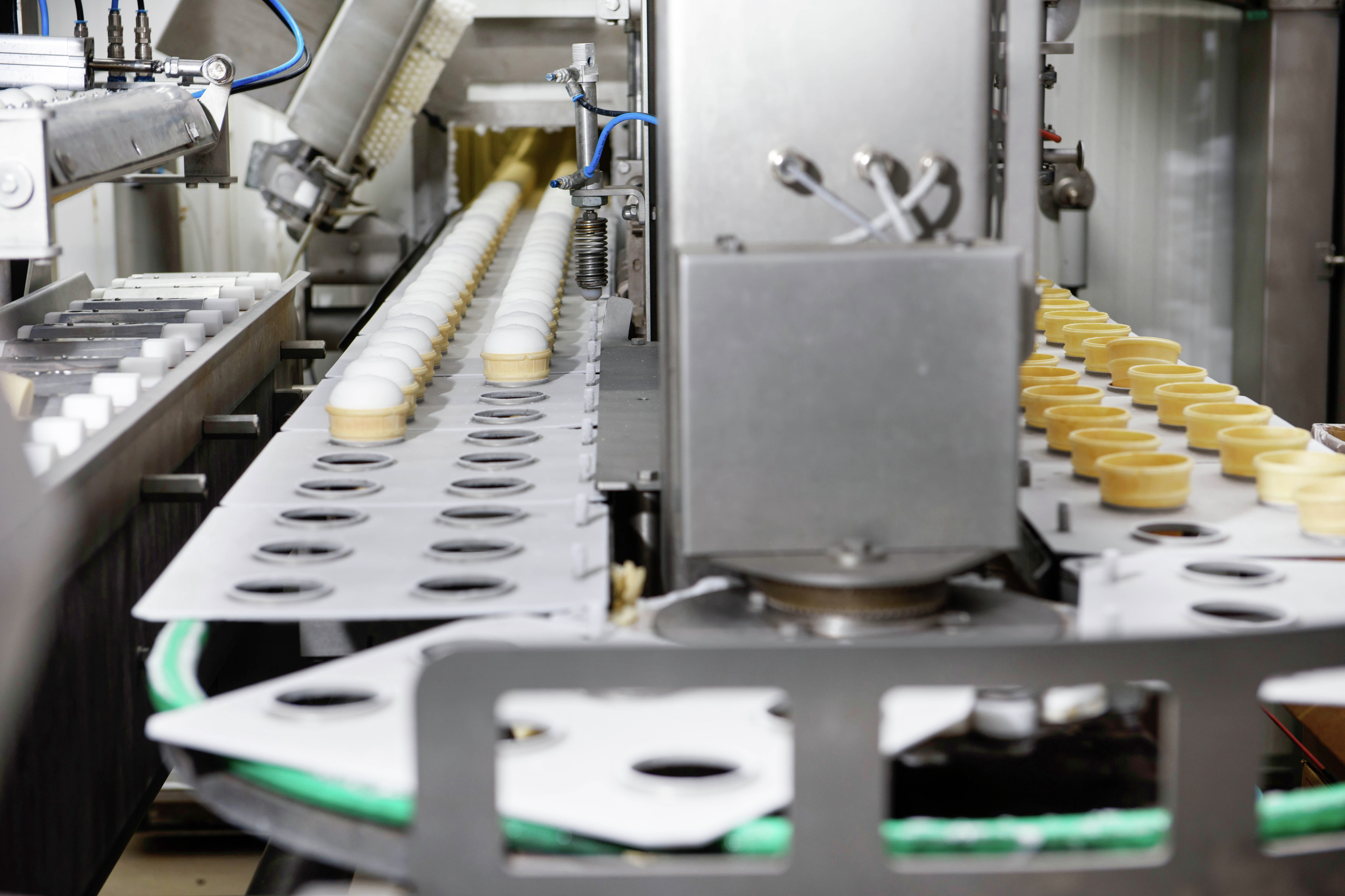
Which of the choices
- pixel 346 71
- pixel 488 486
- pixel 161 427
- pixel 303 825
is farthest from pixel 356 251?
pixel 303 825

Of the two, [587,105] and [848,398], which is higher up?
[587,105]

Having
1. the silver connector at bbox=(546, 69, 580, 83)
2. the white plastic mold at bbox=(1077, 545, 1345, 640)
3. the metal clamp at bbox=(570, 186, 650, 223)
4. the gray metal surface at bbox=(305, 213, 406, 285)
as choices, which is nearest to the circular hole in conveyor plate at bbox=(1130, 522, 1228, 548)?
the white plastic mold at bbox=(1077, 545, 1345, 640)

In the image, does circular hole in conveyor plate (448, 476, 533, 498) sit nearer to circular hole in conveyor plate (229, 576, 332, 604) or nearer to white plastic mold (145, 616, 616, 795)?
circular hole in conveyor plate (229, 576, 332, 604)

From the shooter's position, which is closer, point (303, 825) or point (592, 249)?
point (303, 825)

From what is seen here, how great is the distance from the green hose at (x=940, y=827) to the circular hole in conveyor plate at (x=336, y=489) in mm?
638

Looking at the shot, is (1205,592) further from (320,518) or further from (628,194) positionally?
(628,194)

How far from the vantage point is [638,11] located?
262 centimetres

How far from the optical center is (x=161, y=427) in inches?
76.5

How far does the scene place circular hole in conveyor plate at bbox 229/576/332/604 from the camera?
128 cm

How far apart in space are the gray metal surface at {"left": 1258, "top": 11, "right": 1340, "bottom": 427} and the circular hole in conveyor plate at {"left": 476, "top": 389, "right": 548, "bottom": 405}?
10.4 ft

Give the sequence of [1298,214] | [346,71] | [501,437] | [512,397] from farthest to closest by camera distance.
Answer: [1298,214], [346,71], [512,397], [501,437]

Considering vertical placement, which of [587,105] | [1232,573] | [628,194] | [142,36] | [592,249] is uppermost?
[142,36]

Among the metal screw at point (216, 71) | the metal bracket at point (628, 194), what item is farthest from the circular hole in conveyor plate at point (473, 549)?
the metal screw at point (216, 71)

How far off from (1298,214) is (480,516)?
3834 millimetres
